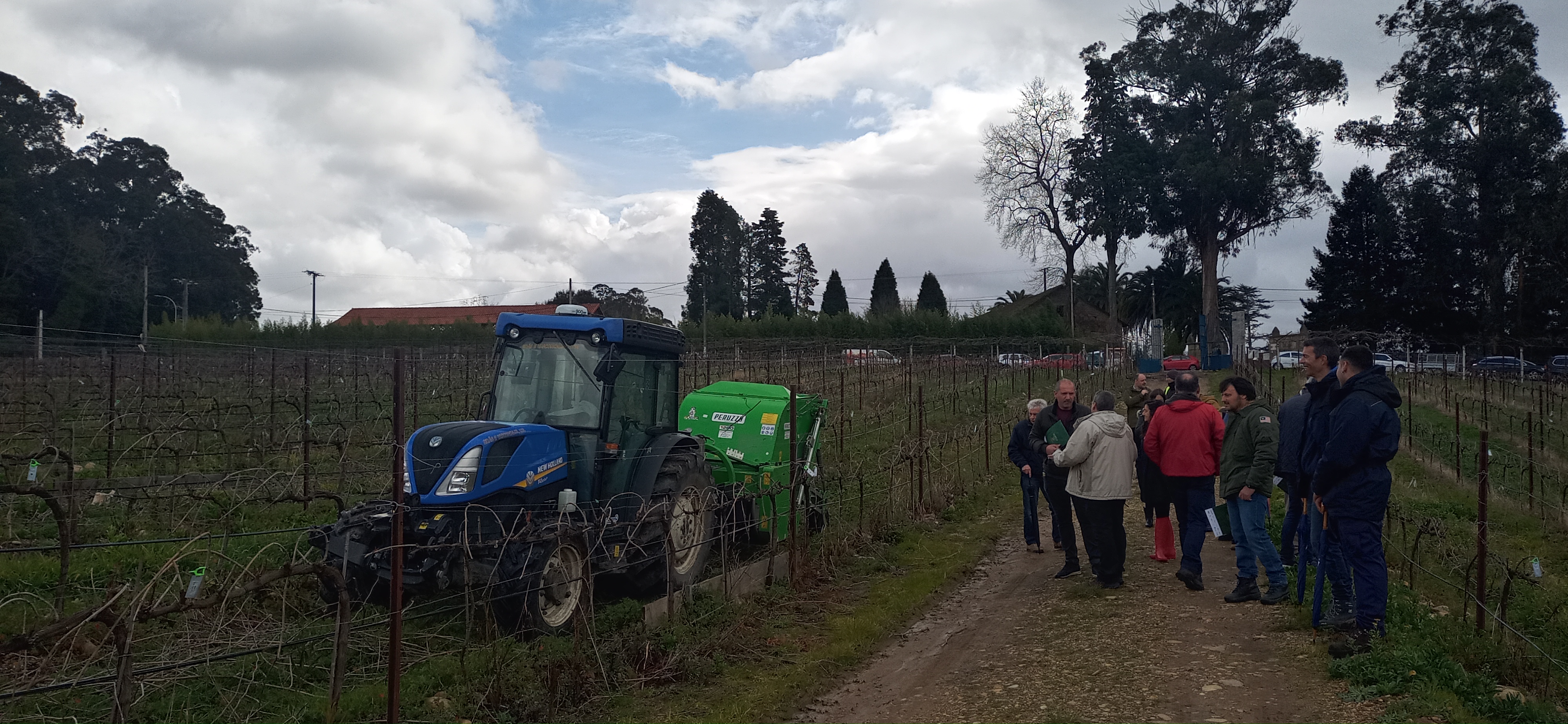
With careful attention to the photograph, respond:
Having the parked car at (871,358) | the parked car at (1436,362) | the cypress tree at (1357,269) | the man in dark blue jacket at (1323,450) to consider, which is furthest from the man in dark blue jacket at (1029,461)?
the cypress tree at (1357,269)

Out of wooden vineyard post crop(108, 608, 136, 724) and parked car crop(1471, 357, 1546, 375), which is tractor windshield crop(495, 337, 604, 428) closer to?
wooden vineyard post crop(108, 608, 136, 724)

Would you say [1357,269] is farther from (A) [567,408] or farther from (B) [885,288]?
(A) [567,408]

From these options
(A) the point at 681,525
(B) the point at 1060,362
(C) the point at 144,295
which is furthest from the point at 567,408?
(C) the point at 144,295

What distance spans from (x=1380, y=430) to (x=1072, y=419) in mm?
3075

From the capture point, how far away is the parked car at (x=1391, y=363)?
108 ft

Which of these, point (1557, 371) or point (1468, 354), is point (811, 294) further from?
point (1557, 371)

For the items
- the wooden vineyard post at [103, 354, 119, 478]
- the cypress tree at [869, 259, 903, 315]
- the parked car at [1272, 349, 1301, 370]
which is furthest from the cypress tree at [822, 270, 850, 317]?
the wooden vineyard post at [103, 354, 119, 478]

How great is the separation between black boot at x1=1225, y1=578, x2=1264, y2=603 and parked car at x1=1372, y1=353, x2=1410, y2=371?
94.2ft

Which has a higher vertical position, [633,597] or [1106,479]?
[1106,479]

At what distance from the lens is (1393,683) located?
5.00 meters

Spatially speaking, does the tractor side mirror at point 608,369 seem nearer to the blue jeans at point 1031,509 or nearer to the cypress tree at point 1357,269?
the blue jeans at point 1031,509

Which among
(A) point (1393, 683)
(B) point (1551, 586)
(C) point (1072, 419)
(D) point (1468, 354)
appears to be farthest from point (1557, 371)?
(A) point (1393, 683)

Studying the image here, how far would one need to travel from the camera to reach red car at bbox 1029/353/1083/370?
31984 millimetres

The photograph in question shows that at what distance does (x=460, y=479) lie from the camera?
20.6 feet
